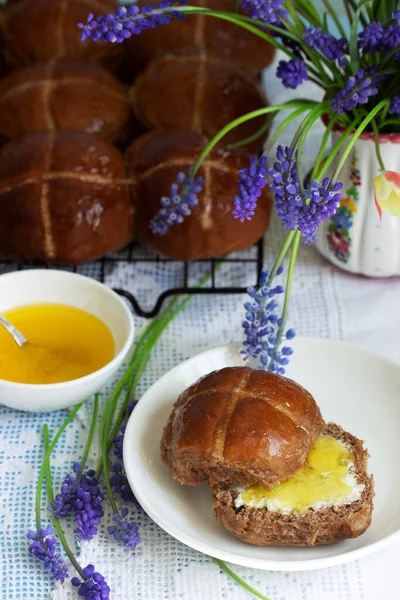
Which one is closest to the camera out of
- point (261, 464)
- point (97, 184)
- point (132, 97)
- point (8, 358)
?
point (261, 464)

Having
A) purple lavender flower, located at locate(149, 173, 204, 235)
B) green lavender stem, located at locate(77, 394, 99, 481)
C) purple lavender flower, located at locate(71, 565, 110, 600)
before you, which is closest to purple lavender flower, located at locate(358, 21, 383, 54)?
purple lavender flower, located at locate(149, 173, 204, 235)

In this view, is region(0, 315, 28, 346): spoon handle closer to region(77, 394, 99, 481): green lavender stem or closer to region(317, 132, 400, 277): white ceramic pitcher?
region(77, 394, 99, 481): green lavender stem

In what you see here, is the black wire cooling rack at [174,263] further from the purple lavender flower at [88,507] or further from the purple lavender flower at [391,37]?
the purple lavender flower at [391,37]

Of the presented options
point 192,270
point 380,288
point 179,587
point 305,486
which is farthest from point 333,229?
point 179,587

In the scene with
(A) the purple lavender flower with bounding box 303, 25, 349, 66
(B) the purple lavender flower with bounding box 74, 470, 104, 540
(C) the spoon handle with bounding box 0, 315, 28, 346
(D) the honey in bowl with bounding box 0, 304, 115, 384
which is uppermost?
(A) the purple lavender flower with bounding box 303, 25, 349, 66

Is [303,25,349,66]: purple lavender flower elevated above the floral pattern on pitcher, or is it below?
above

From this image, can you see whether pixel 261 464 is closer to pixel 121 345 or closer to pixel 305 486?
pixel 305 486
